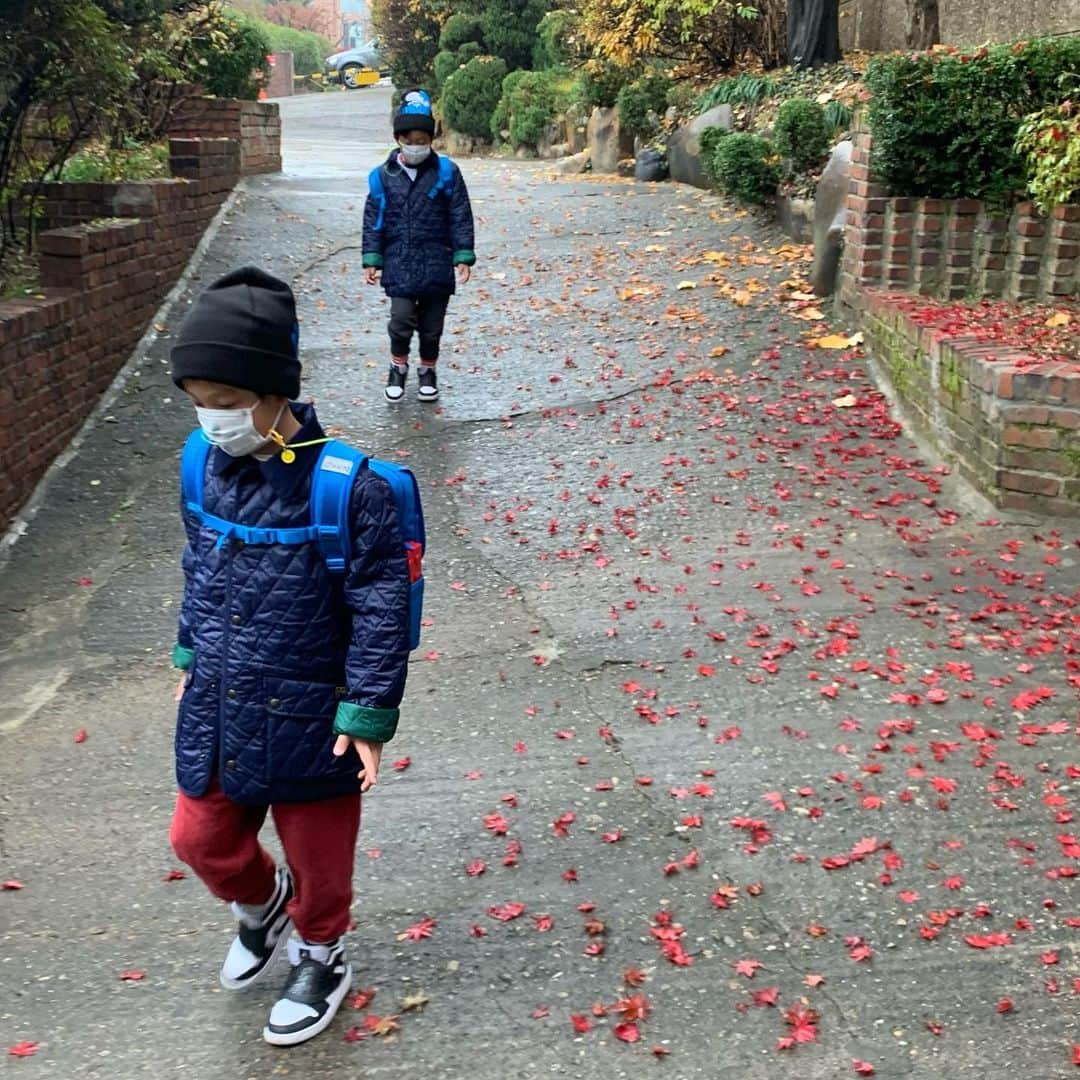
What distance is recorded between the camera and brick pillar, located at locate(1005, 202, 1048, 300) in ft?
20.9

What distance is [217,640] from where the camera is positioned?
2523 millimetres

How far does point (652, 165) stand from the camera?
42.8ft

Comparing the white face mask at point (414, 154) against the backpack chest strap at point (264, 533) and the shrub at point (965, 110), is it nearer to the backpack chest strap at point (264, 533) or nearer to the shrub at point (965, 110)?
the shrub at point (965, 110)

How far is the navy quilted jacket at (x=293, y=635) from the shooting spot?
2426 mm

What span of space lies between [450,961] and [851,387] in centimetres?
453

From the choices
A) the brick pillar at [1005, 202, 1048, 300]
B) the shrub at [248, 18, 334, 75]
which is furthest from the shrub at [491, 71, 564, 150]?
the shrub at [248, 18, 334, 75]

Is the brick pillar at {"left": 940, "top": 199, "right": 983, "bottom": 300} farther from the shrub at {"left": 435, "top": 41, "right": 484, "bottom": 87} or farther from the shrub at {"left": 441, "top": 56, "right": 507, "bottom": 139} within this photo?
the shrub at {"left": 435, "top": 41, "right": 484, "bottom": 87}

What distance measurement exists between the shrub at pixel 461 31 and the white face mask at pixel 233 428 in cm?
1968

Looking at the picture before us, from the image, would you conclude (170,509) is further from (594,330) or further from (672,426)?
(594,330)

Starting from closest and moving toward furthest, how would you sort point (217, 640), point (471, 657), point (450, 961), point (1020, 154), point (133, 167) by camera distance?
point (217, 640), point (450, 961), point (471, 657), point (1020, 154), point (133, 167)

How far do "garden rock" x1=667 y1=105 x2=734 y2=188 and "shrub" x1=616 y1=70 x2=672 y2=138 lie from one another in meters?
0.91

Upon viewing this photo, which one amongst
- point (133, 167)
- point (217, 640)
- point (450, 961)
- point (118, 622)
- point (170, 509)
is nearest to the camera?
point (217, 640)

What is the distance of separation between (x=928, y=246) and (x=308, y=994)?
17.9ft

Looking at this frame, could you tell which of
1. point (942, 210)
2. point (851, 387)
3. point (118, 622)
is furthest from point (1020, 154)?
point (118, 622)
